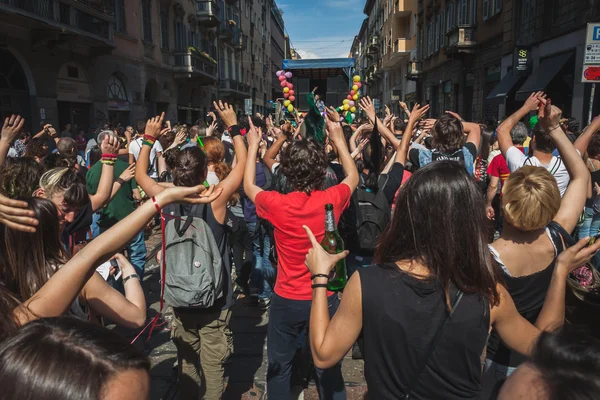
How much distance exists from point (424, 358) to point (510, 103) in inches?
649

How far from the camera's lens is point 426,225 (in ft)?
5.10

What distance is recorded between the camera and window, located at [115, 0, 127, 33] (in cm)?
1850

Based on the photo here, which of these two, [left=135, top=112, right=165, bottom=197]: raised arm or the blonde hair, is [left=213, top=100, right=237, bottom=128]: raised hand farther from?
the blonde hair

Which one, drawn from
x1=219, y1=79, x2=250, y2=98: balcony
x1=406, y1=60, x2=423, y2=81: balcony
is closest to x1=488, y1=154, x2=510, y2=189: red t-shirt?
x1=406, y1=60, x2=423, y2=81: balcony

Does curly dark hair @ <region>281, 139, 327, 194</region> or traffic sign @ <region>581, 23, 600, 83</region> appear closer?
curly dark hair @ <region>281, 139, 327, 194</region>

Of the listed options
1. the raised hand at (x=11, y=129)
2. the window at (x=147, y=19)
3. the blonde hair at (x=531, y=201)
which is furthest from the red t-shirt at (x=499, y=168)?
the window at (x=147, y=19)

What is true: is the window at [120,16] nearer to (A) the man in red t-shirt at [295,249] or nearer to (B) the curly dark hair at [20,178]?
(B) the curly dark hair at [20,178]

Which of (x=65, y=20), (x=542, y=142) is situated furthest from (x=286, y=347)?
(x=65, y=20)

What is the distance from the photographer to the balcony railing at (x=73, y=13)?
1262cm

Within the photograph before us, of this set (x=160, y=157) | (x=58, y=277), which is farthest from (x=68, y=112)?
(x=58, y=277)

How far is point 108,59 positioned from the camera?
1766 centimetres

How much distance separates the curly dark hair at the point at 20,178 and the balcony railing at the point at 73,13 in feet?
38.0

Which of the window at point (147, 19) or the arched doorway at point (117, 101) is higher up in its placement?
the window at point (147, 19)

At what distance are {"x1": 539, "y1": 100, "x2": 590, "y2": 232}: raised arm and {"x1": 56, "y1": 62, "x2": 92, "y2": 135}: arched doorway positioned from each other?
51.6ft
